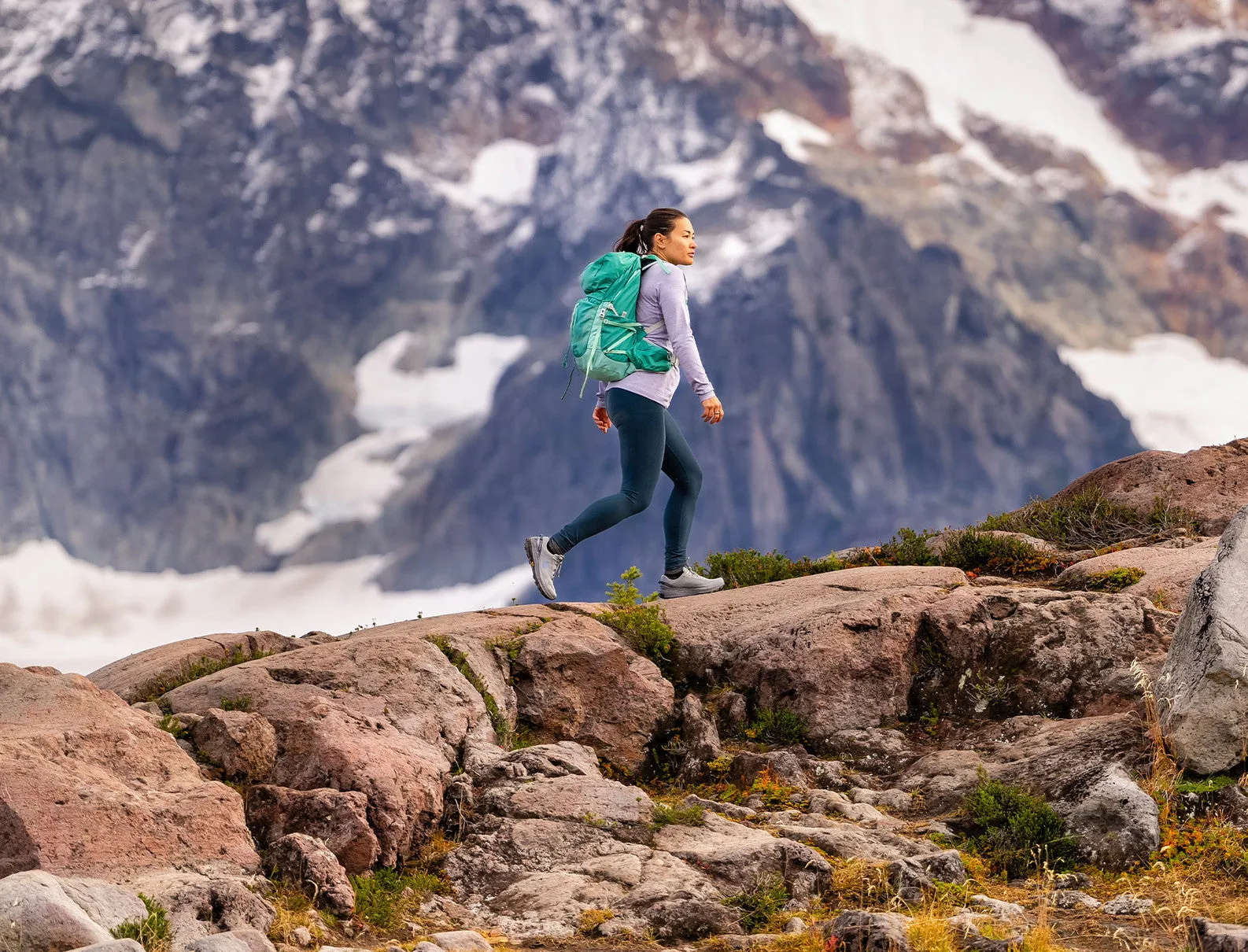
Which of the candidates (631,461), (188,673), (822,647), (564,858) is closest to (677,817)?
(564,858)

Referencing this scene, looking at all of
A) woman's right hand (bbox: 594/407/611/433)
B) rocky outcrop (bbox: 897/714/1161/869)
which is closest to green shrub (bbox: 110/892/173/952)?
rocky outcrop (bbox: 897/714/1161/869)

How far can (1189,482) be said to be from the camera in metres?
14.4

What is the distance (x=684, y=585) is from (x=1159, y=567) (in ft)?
13.5

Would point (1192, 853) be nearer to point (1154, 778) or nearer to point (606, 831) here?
point (1154, 778)

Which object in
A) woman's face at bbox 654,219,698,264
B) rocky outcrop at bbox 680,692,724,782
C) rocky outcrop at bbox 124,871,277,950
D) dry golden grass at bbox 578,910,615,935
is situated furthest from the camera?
woman's face at bbox 654,219,698,264

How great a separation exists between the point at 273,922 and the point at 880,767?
15.3ft

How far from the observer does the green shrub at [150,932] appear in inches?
248

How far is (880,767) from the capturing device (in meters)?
9.86

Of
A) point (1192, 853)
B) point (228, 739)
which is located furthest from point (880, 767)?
point (228, 739)

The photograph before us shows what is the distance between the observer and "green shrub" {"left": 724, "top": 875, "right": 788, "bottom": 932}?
7.28 m

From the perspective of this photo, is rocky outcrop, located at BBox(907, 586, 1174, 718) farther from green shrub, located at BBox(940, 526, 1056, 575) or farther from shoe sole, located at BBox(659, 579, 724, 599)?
shoe sole, located at BBox(659, 579, 724, 599)

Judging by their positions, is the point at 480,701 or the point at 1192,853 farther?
the point at 480,701

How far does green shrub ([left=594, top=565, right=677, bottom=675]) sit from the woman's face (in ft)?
8.91

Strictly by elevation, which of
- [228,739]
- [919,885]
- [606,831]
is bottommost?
[919,885]
